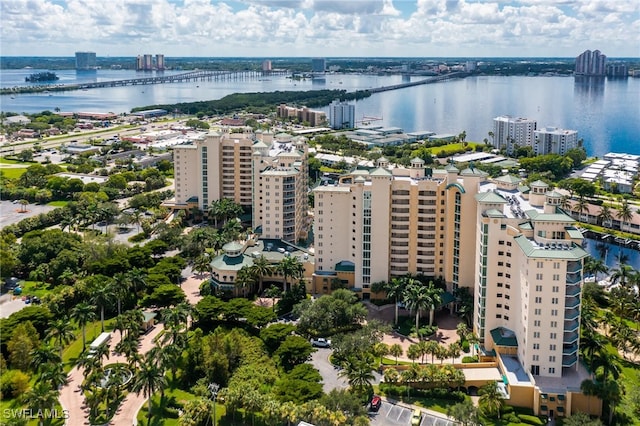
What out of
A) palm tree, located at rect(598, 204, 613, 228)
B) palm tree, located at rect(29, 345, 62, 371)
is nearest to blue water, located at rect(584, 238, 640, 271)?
palm tree, located at rect(598, 204, 613, 228)

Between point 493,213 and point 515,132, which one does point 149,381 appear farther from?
point 515,132

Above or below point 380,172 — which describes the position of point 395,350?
below

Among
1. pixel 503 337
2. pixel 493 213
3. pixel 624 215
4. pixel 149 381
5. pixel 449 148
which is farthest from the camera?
pixel 449 148

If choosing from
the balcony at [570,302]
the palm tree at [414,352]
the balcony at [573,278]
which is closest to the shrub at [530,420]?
the balcony at [570,302]

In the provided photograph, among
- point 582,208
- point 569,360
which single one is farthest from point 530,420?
point 582,208

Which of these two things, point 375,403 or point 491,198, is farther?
point 491,198

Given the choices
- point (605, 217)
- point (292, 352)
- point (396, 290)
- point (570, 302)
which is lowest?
point (292, 352)

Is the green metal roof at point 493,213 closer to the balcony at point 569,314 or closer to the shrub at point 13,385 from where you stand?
the balcony at point 569,314
